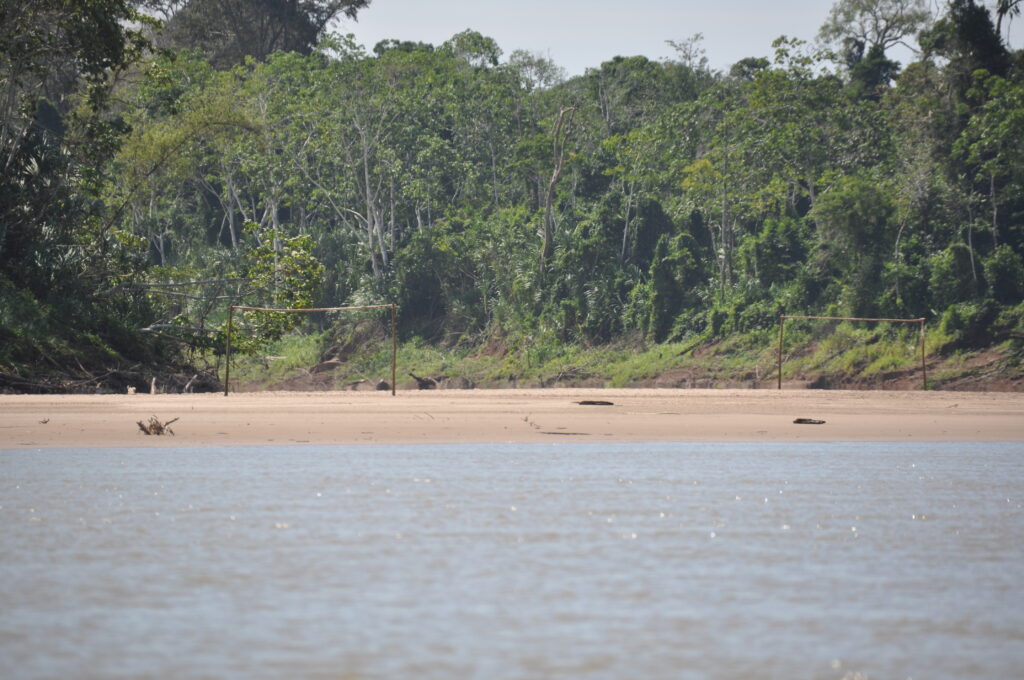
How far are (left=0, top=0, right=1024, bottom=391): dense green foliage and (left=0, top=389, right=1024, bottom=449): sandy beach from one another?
6.84 metres

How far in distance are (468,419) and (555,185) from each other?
3103cm

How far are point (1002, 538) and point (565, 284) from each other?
3828 cm

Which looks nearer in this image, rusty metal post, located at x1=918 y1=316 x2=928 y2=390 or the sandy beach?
the sandy beach

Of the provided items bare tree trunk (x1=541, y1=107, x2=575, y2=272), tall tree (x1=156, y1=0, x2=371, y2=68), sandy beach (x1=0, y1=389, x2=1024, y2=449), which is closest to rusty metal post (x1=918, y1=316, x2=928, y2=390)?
sandy beach (x1=0, y1=389, x2=1024, y2=449)

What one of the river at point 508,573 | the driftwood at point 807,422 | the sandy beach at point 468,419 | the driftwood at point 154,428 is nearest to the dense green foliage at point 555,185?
the sandy beach at point 468,419

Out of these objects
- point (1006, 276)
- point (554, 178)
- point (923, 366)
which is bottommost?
point (923, 366)

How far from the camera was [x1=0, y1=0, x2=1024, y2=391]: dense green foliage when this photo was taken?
34.9m

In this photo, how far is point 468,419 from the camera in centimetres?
1939

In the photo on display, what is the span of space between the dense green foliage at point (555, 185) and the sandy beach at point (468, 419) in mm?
6836

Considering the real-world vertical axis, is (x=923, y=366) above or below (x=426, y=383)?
above

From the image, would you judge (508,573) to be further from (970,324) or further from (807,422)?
(970,324)

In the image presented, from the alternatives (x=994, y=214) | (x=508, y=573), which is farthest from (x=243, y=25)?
(x=508, y=573)

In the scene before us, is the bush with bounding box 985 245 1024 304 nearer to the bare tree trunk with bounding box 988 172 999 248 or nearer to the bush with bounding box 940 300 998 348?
the bush with bounding box 940 300 998 348

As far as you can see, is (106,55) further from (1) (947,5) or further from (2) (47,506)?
(1) (947,5)
